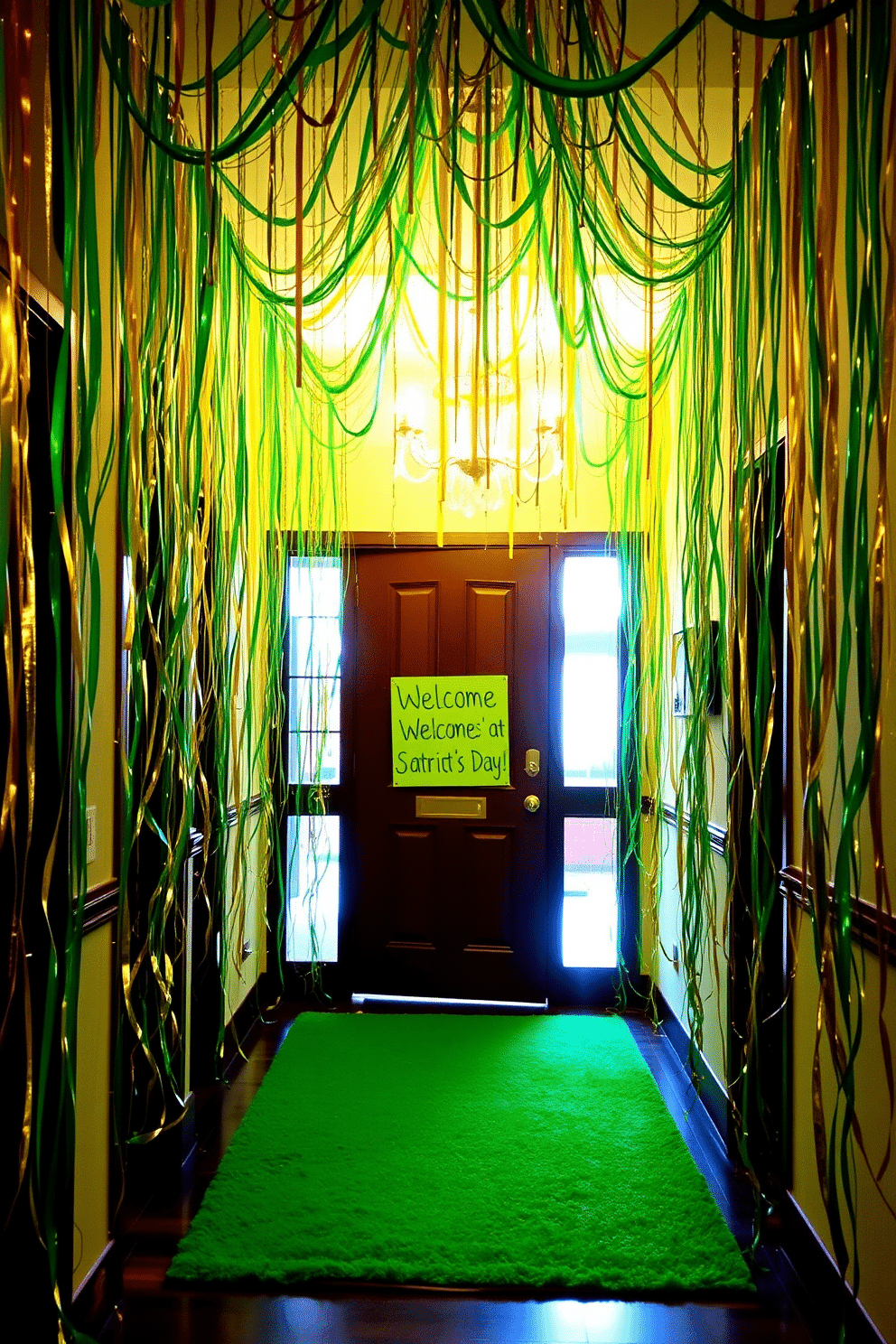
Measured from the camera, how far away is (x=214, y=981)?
9.05 ft

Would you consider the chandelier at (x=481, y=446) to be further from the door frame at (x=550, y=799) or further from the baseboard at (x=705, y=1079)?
the baseboard at (x=705, y=1079)

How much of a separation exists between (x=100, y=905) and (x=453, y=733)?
82.3 inches

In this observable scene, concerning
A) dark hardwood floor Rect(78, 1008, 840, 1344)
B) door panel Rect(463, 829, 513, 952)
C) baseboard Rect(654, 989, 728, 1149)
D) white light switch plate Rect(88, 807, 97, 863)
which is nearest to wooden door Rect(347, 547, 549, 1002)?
door panel Rect(463, 829, 513, 952)

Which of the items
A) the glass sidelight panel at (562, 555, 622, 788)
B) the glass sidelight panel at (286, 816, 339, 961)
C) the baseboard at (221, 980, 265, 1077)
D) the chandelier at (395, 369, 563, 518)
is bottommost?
the baseboard at (221, 980, 265, 1077)

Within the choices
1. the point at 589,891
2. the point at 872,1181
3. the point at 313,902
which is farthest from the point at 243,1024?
the point at 872,1181

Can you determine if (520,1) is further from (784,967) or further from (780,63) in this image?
(784,967)

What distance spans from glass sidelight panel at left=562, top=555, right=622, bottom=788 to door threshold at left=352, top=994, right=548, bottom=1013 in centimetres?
86

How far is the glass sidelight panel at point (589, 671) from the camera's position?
12.3 feet

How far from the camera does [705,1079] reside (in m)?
2.66

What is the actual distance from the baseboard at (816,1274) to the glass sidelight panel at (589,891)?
175cm

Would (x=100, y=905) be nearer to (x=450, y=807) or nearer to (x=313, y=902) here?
(x=313, y=902)

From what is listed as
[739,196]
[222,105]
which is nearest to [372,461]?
[222,105]

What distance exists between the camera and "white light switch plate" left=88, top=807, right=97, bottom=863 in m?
1.72

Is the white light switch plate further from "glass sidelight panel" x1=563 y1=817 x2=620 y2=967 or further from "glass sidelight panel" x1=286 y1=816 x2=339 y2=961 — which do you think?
"glass sidelight panel" x1=563 y1=817 x2=620 y2=967
